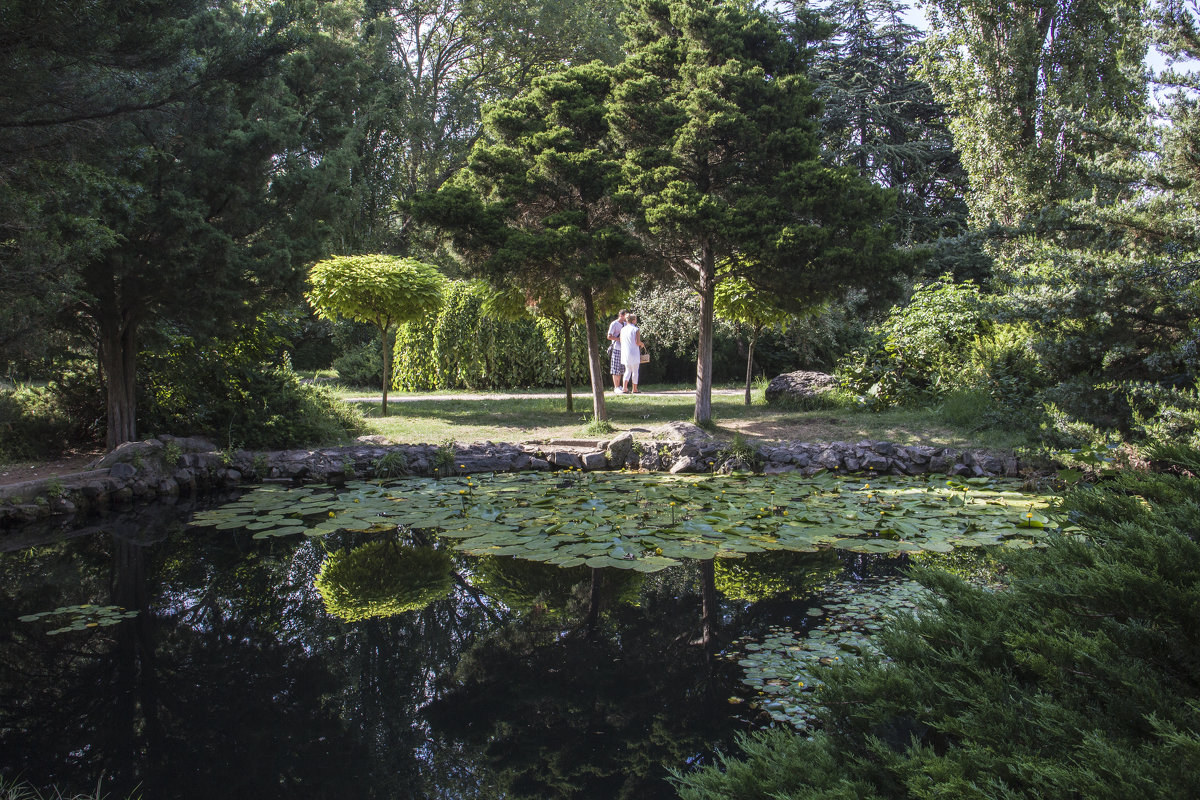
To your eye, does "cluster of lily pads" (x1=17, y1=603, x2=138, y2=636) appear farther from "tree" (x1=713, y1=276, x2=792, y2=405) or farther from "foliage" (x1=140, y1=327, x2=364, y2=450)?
"tree" (x1=713, y1=276, x2=792, y2=405)

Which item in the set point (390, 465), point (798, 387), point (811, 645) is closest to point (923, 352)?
point (798, 387)

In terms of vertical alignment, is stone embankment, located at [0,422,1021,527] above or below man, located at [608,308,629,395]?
below

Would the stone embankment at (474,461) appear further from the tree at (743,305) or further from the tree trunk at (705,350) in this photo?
the tree at (743,305)

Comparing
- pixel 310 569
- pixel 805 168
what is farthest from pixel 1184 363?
pixel 310 569

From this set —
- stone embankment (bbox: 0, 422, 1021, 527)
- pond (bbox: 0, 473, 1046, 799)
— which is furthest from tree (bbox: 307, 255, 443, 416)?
pond (bbox: 0, 473, 1046, 799)

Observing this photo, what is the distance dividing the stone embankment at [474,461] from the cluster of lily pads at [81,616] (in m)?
3.31

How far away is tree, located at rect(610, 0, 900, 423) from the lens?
9.11 metres

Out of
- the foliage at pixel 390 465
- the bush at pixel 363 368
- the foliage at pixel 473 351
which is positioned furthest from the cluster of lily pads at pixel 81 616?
the bush at pixel 363 368

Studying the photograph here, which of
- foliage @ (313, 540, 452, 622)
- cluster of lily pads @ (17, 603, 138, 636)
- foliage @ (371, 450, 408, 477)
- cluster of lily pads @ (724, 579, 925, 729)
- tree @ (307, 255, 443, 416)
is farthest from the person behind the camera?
tree @ (307, 255, 443, 416)

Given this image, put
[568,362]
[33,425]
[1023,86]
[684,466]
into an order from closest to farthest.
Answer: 1. [684,466]
2. [33,425]
3. [568,362]
4. [1023,86]

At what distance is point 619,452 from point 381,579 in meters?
4.37

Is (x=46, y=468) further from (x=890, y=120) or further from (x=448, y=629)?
(x=890, y=120)

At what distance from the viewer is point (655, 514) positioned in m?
6.63

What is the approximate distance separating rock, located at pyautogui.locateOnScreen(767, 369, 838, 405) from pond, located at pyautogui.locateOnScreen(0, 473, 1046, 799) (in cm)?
511
